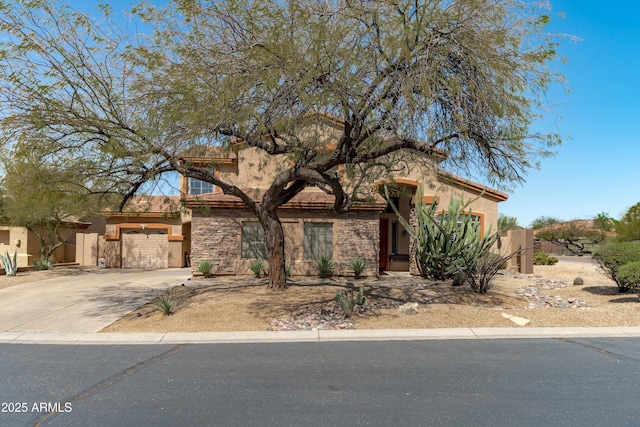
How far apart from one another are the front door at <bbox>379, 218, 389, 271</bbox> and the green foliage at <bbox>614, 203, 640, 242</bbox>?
1025 centimetres

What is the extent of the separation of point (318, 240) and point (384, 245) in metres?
5.18

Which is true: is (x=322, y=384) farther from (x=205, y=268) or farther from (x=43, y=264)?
(x=43, y=264)

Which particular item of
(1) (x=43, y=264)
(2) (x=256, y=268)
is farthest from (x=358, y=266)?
(1) (x=43, y=264)

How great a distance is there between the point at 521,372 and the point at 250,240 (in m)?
13.6

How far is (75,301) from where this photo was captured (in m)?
13.9

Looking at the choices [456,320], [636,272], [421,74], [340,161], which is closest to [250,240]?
[340,161]

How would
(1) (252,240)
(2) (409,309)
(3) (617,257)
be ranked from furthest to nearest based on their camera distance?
1. (1) (252,240)
2. (3) (617,257)
3. (2) (409,309)

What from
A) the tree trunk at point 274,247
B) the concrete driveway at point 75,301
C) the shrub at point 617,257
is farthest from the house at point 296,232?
the shrub at point 617,257

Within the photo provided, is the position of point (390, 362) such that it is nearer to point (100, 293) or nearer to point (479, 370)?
point (479, 370)

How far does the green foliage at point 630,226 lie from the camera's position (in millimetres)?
21156

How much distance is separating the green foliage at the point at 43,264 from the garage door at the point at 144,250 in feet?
11.5

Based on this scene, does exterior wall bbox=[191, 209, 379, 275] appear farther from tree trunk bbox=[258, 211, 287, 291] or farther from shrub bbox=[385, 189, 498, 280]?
tree trunk bbox=[258, 211, 287, 291]

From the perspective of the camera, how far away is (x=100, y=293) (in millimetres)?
15383

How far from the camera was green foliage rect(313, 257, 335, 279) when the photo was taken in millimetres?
18766
